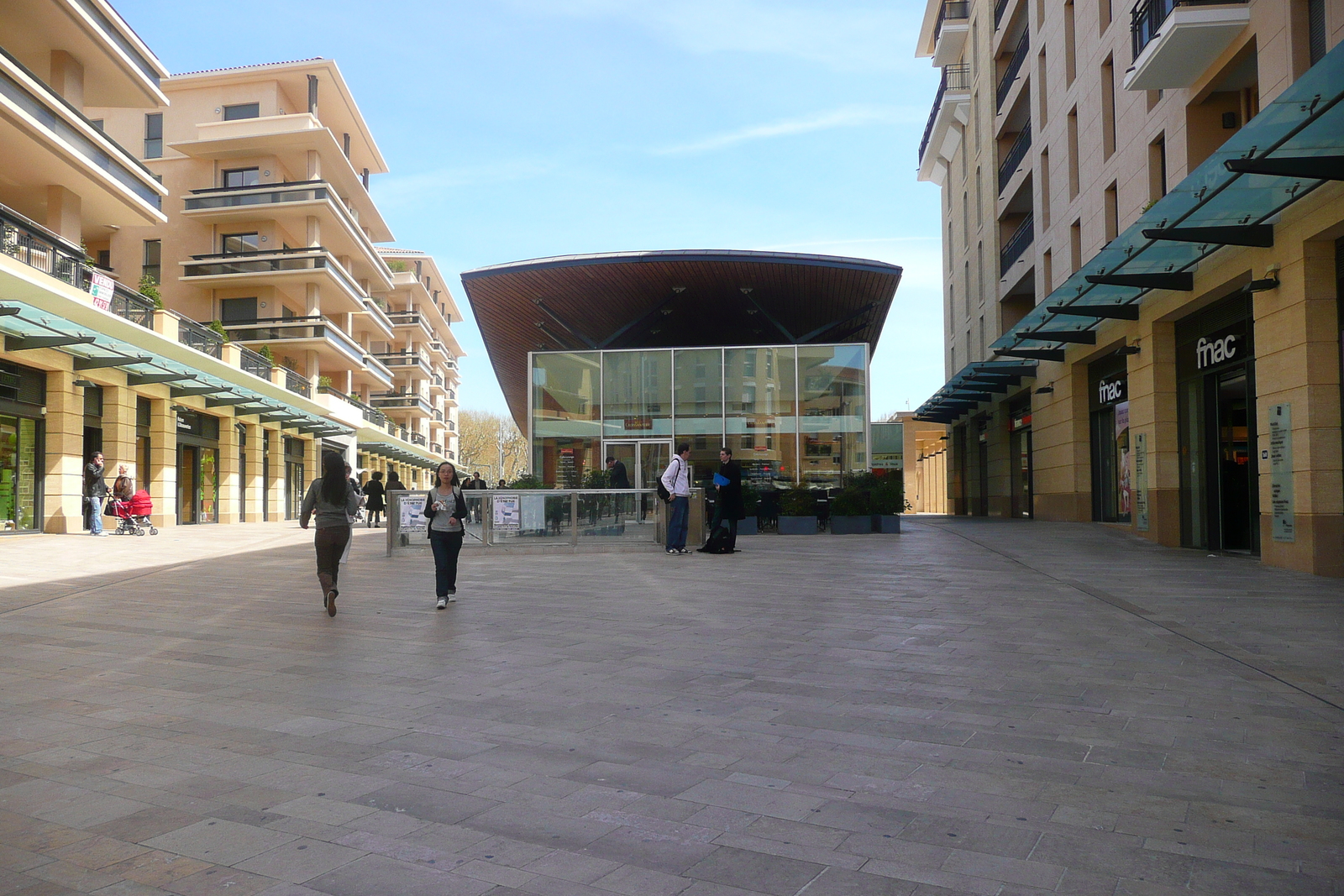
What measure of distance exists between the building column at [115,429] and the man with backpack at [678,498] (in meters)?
16.2

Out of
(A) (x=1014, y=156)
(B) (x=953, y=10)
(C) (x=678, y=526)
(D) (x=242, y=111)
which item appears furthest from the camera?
(D) (x=242, y=111)

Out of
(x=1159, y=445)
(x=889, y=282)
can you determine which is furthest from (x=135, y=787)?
(x=889, y=282)

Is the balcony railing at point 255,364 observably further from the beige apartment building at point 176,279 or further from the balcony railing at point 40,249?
the balcony railing at point 40,249

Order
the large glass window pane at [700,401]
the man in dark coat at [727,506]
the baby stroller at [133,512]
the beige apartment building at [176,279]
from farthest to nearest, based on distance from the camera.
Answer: the large glass window pane at [700,401]
the baby stroller at [133,512]
the beige apartment building at [176,279]
the man in dark coat at [727,506]

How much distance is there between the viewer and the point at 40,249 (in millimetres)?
21797

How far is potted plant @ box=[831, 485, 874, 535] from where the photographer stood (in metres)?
22.9

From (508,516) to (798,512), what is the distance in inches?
316

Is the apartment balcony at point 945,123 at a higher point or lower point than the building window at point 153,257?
higher

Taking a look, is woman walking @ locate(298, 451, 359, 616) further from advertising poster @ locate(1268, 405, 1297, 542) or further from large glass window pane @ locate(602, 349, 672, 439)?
large glass window pane @ locate(602, 349, 672, 439)

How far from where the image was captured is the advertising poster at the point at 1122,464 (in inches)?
859

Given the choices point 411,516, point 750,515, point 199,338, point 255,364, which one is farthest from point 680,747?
point 255,364

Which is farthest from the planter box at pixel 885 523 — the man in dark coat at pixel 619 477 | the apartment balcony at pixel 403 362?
the apartment balcony at pixel 403 362

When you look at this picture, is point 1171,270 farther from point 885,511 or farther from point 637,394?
point 637,394

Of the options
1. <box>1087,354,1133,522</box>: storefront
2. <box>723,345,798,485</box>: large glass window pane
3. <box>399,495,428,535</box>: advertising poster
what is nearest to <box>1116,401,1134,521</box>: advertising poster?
<box>1087,354,1133,522</box>: storefront
